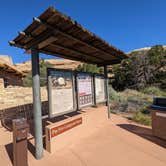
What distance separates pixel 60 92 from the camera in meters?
3.45

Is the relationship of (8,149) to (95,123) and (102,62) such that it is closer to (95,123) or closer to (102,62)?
(95,123)

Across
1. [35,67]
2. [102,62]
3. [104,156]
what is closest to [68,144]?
[104,156]

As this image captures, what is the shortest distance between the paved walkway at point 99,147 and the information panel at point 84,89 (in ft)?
1.26

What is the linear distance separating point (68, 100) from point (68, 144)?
108cm

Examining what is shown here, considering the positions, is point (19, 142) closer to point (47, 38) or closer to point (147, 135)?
point (47, 38)

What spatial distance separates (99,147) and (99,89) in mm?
2310

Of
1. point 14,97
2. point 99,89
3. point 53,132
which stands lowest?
point 53,132

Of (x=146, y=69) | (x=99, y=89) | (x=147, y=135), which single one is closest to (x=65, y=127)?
(x=99, y=89)

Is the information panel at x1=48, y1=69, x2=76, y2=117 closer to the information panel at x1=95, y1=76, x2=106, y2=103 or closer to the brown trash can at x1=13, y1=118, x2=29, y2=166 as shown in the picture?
the brown trash can at x1=13, y1=118, x2=29, y2=166

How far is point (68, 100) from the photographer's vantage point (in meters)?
3.72

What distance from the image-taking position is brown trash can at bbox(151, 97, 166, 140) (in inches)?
145

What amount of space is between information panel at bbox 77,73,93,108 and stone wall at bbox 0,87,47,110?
A: 3.47 m

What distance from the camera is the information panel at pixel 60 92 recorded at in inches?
126

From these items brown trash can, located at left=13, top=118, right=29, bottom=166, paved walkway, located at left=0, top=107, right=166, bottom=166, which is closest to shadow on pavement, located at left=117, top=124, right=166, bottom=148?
paved walkway, located at left=0, top=107, right=166, bottom=166
